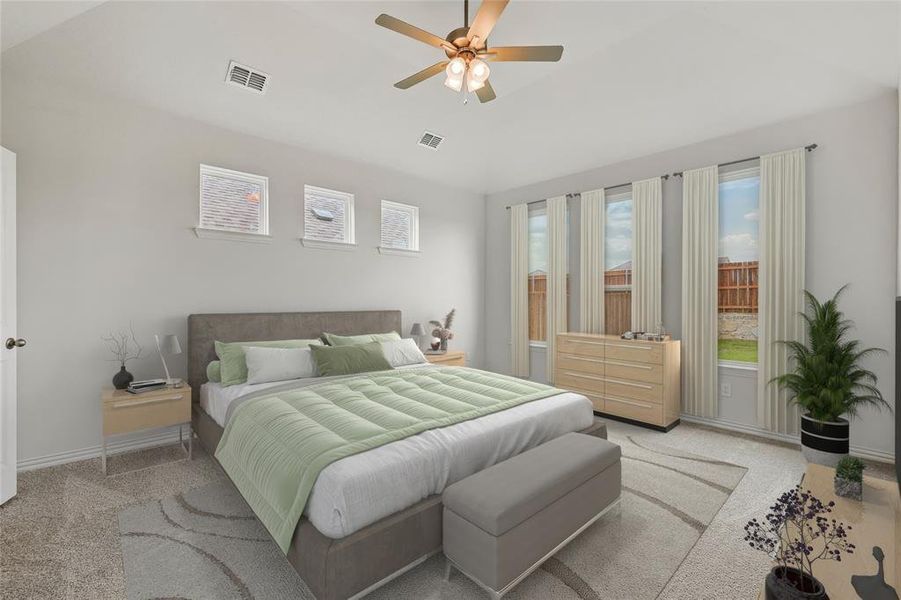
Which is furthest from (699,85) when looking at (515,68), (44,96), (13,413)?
(13,413)

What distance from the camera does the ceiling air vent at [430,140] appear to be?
15.9 feet

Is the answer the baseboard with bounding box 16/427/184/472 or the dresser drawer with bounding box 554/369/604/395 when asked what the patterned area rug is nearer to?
the baseboard with bounding box 16/427/184/472

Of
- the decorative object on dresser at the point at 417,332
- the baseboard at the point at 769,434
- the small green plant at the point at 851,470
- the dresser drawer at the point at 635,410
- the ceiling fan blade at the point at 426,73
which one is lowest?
the baseboard at the point at 769,434

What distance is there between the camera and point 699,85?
3.77 m

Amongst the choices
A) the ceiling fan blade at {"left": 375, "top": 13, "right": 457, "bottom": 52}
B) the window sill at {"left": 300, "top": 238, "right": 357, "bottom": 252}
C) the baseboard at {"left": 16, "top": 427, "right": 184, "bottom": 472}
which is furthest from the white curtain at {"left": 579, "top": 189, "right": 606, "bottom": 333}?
the baseboard at {"left": 16, "top": 427, "right": 184, "bottom": 472}

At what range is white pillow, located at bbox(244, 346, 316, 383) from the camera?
3.37 meters

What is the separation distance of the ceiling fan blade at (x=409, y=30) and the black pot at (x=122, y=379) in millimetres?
3284

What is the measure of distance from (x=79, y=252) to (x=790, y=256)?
619cm

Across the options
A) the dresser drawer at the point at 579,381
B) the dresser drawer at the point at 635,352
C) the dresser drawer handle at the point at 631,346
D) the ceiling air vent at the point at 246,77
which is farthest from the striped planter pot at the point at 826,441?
the ceiling air vent at the point at 246,77

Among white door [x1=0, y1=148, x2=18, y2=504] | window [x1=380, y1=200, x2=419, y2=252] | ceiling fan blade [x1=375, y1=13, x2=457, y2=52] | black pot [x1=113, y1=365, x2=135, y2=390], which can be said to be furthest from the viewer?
window [x1=380, y1=200, x2=419, y2=252]

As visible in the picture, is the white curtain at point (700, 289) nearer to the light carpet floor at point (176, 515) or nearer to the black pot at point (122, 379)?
the light carpet floor at point (176, 515)

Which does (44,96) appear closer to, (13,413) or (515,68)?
(13,413)

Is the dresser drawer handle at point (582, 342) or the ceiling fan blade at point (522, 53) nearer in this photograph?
the ceiling fan blade at point (522, 53)

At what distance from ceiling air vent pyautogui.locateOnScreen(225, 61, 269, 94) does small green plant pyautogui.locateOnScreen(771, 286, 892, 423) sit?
5.21 metres
